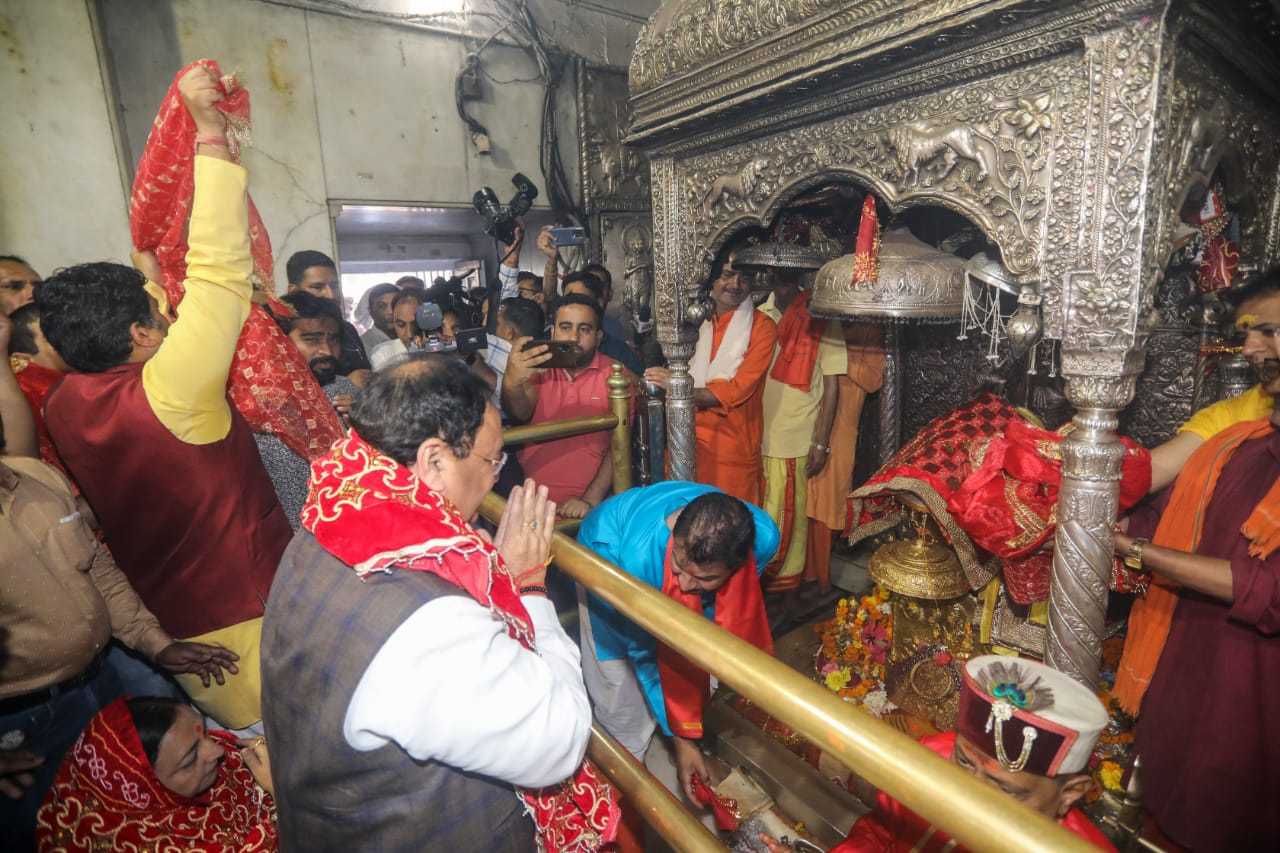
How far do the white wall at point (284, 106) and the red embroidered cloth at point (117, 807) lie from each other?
3843 millimetres

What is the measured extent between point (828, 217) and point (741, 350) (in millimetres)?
962

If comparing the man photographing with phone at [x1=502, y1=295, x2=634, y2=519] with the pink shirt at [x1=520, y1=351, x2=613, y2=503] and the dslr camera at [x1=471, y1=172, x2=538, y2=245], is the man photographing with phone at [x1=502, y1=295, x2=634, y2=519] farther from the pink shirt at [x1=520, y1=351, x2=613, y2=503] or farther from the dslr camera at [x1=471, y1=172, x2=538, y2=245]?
the dslr camera at [x1=471, y1=172, x2=538, y2=245]

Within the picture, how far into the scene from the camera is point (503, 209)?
15.6ft

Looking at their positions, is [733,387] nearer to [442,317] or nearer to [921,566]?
[921,566]

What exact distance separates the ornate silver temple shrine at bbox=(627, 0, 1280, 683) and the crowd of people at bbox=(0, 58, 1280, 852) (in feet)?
1.47

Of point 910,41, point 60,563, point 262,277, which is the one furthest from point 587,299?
point 60,563

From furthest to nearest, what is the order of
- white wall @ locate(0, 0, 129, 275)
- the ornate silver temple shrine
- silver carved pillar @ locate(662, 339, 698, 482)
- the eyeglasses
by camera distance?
white wall @ locate(0, 0, 129, 275) < silver carved pillar @ locate(662, 339, 698, 482) < the ornate silver temple shrine < the eyeglasses

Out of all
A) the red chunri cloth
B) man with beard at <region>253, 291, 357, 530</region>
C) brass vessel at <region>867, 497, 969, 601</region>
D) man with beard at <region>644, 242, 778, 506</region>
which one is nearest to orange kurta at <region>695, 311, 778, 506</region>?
man with beard at <region>644, 242, 778, 506</region>

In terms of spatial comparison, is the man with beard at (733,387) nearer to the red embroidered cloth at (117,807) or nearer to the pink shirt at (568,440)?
the pink shirt at (568,440)

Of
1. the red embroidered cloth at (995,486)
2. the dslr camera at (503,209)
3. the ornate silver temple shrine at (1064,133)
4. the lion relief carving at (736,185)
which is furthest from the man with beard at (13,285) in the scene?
the red embroidered cloth at (995,486)

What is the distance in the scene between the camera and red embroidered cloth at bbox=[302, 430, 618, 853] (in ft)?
3.44

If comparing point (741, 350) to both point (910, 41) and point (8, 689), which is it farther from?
point (8, 689)

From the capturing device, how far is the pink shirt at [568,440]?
339 cm

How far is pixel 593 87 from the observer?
20.5ft
